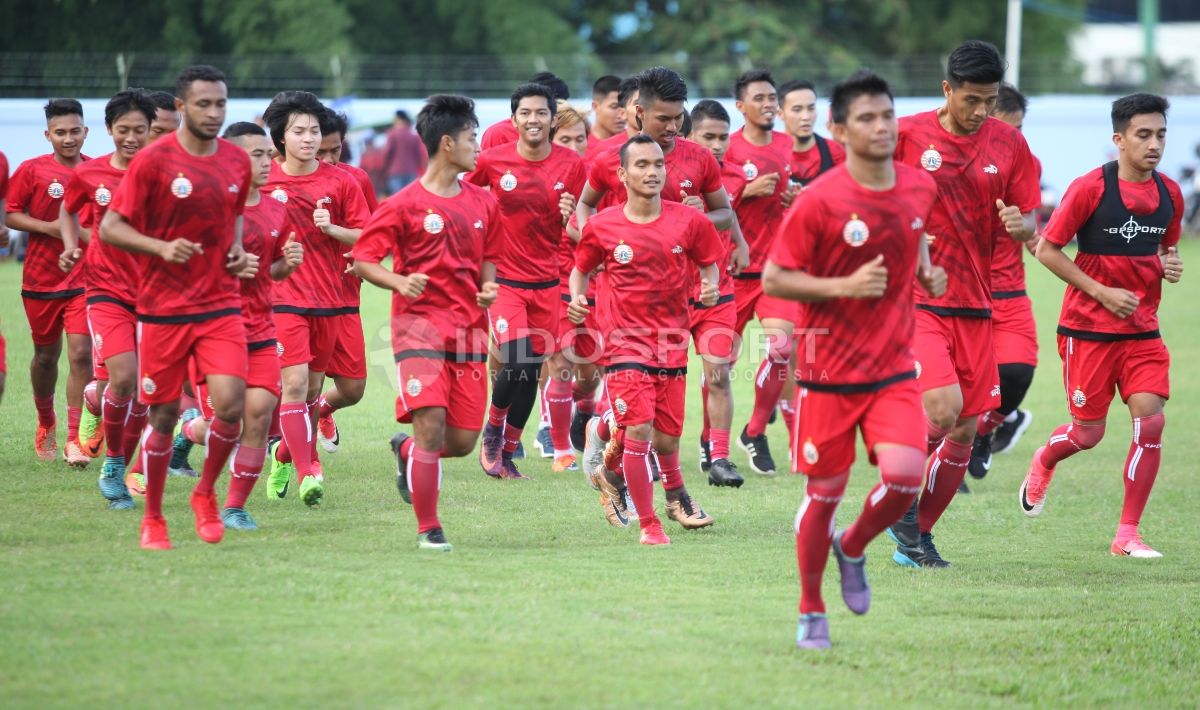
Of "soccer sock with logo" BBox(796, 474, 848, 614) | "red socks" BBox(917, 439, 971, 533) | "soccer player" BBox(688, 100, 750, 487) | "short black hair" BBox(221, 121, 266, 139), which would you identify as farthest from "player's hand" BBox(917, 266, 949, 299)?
"short black hair" BBox(221, 121, 266, 139)

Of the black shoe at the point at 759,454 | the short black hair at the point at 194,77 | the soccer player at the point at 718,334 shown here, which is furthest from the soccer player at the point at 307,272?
the black shoe at the point at 759,454

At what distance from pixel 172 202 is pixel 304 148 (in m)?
1.94

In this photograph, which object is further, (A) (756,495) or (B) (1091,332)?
(A) (756,495)

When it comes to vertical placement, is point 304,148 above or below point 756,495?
above

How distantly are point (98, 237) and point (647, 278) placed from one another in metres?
3.60

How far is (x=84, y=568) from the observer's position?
712 centimetres

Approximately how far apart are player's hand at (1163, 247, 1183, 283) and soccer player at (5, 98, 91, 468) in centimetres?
720

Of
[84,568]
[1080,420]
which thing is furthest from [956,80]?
[84,568]

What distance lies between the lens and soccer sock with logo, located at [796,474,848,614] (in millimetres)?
6320

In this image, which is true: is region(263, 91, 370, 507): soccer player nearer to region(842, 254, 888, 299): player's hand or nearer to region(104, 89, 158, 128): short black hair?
region(104, 89, 158, 128): short black hair

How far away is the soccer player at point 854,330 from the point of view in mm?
6254

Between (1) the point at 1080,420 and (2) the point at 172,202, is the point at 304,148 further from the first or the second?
(1) the point at 1080,420

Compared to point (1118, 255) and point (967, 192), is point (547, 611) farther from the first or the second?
point (1118, 255)

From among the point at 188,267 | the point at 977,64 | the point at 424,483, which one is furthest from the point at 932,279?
the point at 188,267
